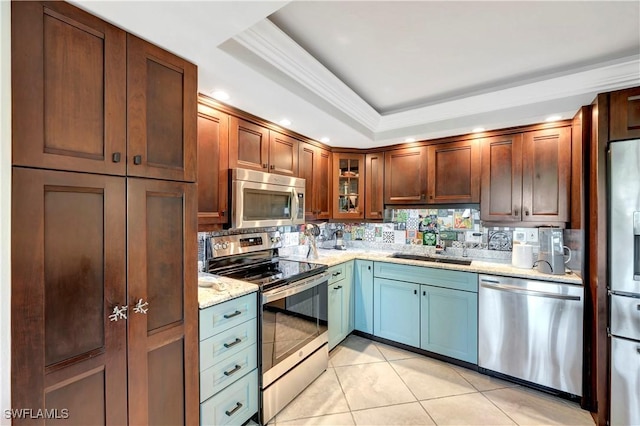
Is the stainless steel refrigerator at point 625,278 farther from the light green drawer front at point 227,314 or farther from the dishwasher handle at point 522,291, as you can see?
the light green drawer front at point 227,314

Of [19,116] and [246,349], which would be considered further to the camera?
[246,349]

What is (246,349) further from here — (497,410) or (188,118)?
(497,410)

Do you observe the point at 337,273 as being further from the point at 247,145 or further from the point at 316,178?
the point at 247,145

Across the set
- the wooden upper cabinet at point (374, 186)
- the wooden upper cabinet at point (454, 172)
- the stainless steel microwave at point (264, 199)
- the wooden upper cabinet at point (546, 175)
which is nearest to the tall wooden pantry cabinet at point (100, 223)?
the stainless steel microwave at point (264, 199)

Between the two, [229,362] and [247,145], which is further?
[247,145]

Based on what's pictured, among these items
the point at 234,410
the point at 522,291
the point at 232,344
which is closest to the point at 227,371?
the point at 232,344

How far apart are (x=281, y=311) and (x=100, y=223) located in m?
1.29

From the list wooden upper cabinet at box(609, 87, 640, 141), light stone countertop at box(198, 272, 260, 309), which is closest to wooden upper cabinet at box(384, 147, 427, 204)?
wooden upper cabinet at box(609, 87, 640, 141)

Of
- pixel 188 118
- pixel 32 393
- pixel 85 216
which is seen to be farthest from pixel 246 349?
pixel 188 118

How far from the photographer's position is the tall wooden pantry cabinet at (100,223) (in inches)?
39.5

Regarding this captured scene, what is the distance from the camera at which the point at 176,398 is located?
1.48 meters

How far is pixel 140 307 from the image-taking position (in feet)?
4.32

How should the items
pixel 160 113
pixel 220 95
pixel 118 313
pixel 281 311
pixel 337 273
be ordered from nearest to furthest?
pixel 118 313 < pixel 160 113 < pixel 220 95 < pixel 281 311 < pixel 337 273

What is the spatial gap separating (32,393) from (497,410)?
2730 millimetres
